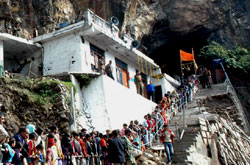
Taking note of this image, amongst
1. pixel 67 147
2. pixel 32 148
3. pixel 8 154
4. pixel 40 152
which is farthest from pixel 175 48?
pixel 8 154

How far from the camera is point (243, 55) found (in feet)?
105

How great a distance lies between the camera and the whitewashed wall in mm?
19470

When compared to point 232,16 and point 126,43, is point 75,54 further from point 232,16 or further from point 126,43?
point 232,16

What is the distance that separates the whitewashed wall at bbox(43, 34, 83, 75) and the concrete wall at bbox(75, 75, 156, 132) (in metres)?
1.68

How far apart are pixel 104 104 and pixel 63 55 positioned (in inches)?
170

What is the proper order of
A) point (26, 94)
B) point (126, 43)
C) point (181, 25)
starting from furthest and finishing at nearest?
point (181, 25) < point (126, 43) < point (26, 94)

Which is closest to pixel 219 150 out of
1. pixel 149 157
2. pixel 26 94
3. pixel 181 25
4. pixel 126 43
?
pixel 149 157

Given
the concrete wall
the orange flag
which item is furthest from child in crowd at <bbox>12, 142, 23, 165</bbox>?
the orange flag

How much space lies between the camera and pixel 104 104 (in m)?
17.7

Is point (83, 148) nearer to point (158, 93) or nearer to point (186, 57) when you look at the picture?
point (158, 93)

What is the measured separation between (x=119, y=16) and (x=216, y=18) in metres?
10.2

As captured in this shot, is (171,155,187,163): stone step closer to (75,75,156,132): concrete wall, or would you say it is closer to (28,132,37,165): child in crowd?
(75,75,156,132): concrete wall

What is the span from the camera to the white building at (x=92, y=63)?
17578 mm

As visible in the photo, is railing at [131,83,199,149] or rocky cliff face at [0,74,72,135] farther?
railing at [131,83,199,149]
